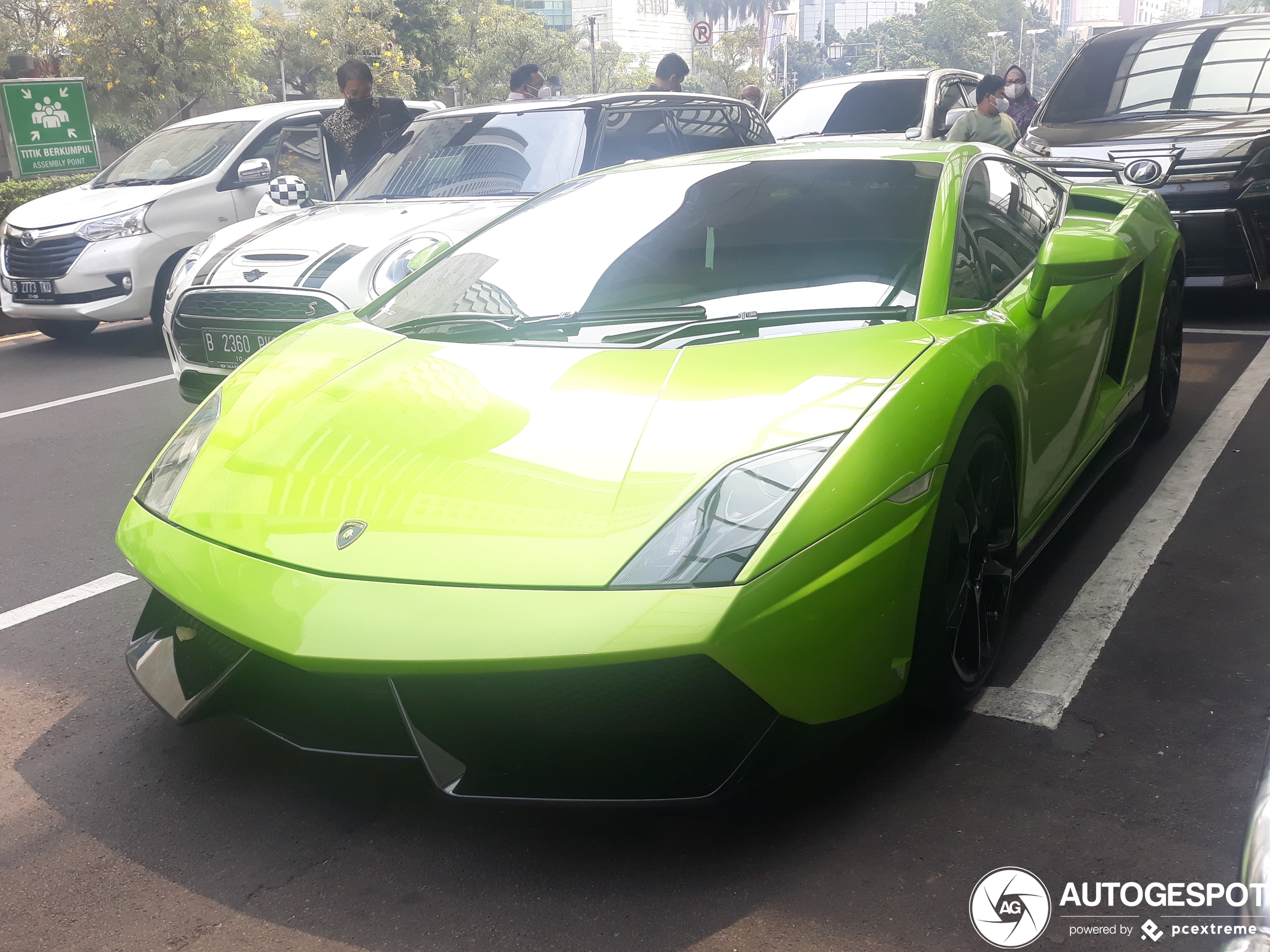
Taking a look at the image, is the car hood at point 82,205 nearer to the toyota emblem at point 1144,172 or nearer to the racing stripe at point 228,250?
the racing stripe at point 228,250

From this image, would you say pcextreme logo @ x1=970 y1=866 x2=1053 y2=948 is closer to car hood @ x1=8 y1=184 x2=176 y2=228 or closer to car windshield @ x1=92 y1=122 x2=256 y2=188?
car hood @ x1=8 y1=184 x2=176 y2=228

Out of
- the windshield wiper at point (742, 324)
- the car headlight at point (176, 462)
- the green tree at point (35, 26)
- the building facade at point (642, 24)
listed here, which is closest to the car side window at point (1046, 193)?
the windshield wiper at point (742, 324)

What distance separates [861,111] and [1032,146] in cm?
317

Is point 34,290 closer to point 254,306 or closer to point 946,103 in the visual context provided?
point 254,306

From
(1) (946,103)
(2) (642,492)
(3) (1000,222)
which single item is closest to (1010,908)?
(2) (642,492)

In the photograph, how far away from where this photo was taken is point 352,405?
270 centimetres

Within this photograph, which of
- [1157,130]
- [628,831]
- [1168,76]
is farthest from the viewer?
[1168,76]

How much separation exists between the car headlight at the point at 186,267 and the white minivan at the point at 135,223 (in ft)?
7.73

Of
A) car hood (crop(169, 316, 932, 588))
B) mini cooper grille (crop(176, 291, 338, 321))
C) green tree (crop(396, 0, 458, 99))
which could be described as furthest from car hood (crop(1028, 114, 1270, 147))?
green tree (crop(396, 0, 458, 99))

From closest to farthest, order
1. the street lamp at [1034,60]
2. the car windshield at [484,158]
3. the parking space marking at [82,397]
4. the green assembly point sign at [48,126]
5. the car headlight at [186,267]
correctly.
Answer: the car headlight at [186,267] < the car windshield at [484,158] < the parking space marking at [82,397] < the green assembly point sign at [48,126] < the street lamp at [1034,60]

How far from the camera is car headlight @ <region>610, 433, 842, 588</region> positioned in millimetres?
2113

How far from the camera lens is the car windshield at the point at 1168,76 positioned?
25.5 feet

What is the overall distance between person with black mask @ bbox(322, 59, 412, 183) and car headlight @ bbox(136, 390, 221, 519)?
520 centimetres

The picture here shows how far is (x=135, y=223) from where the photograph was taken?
27.6ft
